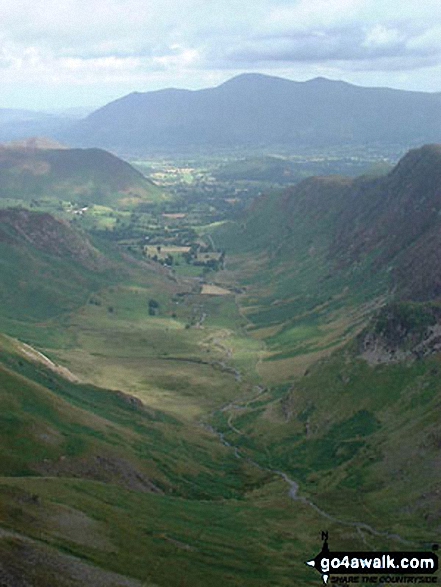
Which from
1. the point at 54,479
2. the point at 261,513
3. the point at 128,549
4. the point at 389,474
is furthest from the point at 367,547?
the point at 54,479

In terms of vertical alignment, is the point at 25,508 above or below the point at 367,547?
above

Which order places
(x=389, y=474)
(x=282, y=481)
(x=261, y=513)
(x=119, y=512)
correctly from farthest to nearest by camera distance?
1. (x=282, y=481)
2. (x=389, y=474)
3. (x=261, y=513)
4. (x=119, y=512)

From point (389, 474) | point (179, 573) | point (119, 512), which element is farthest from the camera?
point (389, 474)

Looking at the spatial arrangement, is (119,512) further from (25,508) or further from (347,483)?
(347,483)

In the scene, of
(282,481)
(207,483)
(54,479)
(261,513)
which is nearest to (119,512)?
(54,479)

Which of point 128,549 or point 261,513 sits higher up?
point 128,549

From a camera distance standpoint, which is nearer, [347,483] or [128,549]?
[128,549]

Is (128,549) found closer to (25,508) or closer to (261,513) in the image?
(25,508)

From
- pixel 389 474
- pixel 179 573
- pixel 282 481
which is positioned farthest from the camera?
pixel 282 481

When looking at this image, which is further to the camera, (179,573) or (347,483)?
(347,483)
